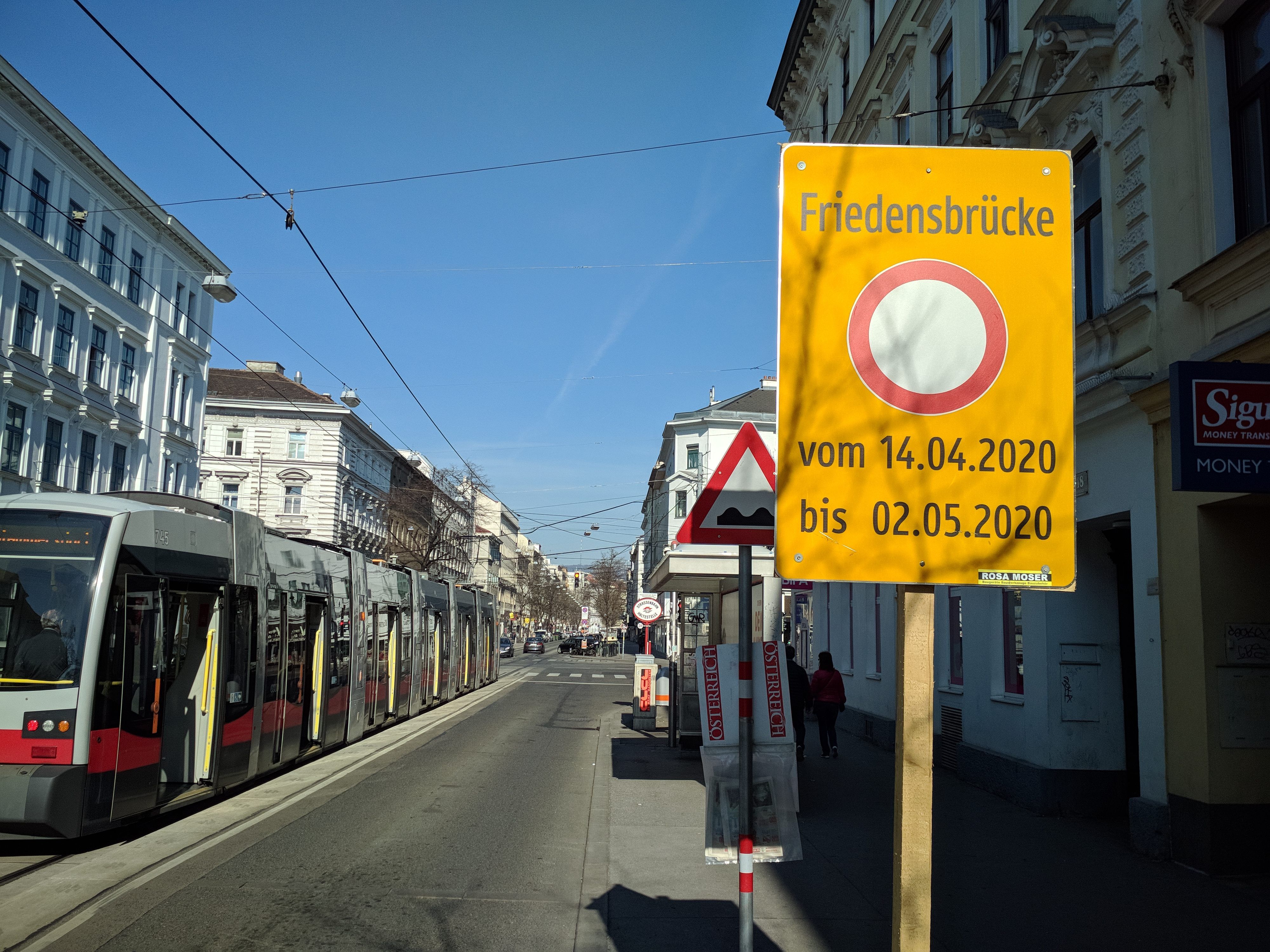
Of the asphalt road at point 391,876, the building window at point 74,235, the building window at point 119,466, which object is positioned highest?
the building window at point 74,235

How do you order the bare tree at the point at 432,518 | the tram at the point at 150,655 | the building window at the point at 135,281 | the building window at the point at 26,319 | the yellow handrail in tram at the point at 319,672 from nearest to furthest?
1. the tram at the point at 150,655
2. the yellow handrail in tram at the point at 319,672
3. the building window at the point at 26,319
4. the building window at the point at 135,281
5. the bare tree at the point at 432,518

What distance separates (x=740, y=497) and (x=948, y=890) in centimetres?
399

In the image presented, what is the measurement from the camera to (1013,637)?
40.1ft

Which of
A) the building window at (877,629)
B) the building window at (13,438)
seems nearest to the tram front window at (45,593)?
the building window at (877,629)

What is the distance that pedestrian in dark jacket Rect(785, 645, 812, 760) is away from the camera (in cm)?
1451

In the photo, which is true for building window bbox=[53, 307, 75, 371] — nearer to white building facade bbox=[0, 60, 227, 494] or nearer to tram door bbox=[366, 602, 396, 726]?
white building facade bbox=[0, 60, 227, 494]

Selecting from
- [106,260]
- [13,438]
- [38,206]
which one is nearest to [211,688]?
[13,438]

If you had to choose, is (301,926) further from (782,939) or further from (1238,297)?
(1238,297)

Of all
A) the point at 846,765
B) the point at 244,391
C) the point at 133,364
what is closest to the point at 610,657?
the point at 244,391

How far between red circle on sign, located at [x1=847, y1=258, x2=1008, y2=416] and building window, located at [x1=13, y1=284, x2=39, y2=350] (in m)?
34.7

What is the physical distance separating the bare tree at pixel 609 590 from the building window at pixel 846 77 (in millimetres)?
78169

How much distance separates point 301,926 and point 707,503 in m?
3.67

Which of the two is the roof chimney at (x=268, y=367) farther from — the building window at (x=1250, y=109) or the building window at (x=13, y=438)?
the building window at (x=1250, y=109)

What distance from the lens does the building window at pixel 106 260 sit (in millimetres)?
37062
